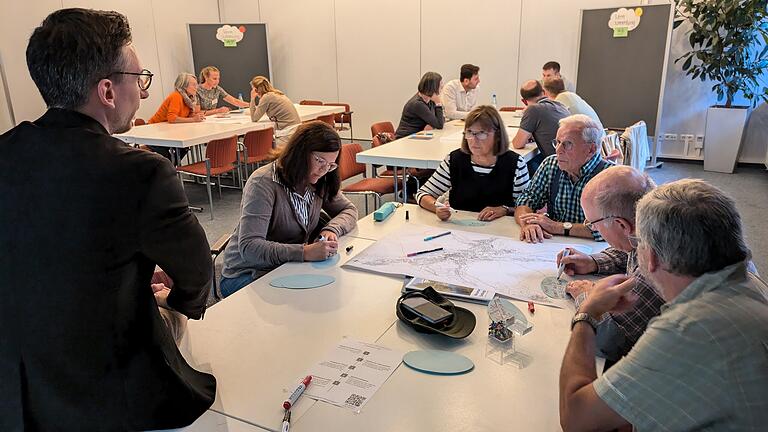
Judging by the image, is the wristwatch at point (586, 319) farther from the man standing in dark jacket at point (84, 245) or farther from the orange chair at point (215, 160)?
the orange chair at point (215, 160)

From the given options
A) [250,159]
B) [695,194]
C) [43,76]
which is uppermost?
[43,76]

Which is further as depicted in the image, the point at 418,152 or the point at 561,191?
the point at 418,152

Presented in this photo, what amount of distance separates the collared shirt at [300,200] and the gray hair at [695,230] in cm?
162

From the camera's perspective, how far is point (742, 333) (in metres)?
0.98

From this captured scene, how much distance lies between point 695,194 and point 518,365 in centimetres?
62

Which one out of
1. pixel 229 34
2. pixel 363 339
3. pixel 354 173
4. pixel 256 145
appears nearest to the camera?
pixel 363 339

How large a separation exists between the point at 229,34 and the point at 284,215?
24.9 ft

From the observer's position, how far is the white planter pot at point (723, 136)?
6.70 meters

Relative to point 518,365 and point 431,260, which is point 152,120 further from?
point 518,365

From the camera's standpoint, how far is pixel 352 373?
1.41m

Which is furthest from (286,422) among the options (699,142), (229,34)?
(229,34)

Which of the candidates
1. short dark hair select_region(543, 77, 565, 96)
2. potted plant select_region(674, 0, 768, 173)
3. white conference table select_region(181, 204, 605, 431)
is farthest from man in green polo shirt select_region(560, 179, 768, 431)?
potted plant select_region(674, 0, 768, 173)

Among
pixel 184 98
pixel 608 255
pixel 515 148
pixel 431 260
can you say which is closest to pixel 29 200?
pixel 431 260

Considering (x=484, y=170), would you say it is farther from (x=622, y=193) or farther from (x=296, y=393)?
(x=296, y=393)
